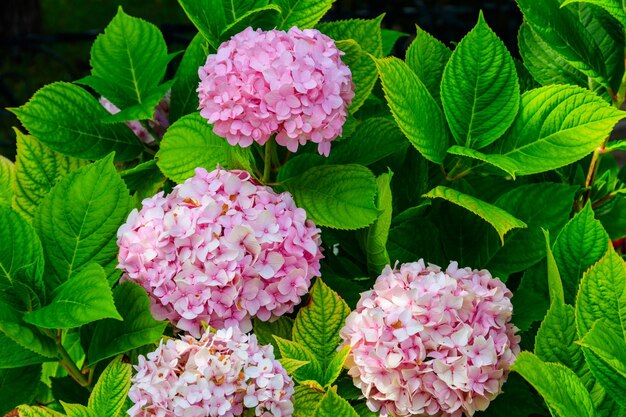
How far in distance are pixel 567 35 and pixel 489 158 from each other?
0.69 feet

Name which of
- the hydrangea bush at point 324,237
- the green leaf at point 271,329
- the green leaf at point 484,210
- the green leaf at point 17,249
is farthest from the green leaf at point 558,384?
the green leaf at point 17,249

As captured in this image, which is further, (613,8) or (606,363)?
(613,8)

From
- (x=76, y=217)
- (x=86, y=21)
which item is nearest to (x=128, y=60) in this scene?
(x=76, y=217)

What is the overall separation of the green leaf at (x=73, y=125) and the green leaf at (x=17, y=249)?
18cm

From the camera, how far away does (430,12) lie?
170 inches

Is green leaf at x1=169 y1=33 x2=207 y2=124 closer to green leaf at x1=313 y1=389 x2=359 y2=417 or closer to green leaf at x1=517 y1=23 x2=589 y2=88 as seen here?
green leaf at x1=517 y1=23 x2=589 y2=88

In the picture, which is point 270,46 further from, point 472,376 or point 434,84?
point 472,376

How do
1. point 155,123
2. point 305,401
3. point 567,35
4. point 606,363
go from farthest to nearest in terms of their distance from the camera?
point 155,123, point 567,35, point 305,401, point 606,363

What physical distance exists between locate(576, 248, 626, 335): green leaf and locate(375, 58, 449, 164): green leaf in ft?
0.74

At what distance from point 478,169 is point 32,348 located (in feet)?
1.63

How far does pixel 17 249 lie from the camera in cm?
91

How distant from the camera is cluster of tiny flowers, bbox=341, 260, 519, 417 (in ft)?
2.83

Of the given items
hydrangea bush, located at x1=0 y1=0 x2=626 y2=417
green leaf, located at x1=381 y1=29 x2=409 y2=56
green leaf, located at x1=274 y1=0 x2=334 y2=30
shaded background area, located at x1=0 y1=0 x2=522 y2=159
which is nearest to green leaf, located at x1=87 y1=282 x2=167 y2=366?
hydrangea bush, located at x1=0 y1=0 x2=626 y2=417

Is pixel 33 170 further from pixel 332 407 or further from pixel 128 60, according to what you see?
pixel 332 407
